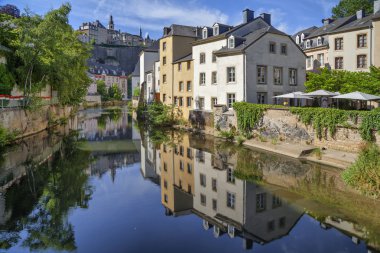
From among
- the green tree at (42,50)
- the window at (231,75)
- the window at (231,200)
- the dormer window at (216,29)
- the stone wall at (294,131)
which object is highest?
the dormer window at (216,29)

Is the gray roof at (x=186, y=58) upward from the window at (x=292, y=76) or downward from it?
upward

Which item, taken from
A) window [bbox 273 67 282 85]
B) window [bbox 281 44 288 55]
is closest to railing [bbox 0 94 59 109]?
window [bbox 273 67 282 85]

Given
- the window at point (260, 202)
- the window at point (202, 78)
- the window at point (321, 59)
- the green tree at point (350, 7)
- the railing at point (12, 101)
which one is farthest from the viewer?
the green tree at point (350, 7)

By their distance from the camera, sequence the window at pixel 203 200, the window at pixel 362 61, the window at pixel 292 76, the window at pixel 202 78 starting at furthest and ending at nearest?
the window at pixel 362 61 → the window at pixel 202 78 → the window at pixel 292 76 → the window at pixel 203 200

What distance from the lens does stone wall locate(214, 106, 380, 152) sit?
19.9 meters

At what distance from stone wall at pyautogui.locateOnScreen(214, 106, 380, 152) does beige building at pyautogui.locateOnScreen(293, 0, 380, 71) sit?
17631 millimetres

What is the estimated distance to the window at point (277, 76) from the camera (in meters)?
32.6

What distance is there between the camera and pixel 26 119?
29.7 metres

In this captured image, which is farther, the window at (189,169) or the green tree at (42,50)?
the green tree at (42,50)

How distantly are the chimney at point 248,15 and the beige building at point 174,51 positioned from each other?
7.66 m

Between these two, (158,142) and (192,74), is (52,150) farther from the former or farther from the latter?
(192,74)

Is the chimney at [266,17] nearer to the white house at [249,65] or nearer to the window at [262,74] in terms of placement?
the white house at [249,65]

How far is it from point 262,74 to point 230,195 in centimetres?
1981

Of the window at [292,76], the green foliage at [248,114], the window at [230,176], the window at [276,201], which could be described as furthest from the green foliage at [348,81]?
the window at [276,201]
